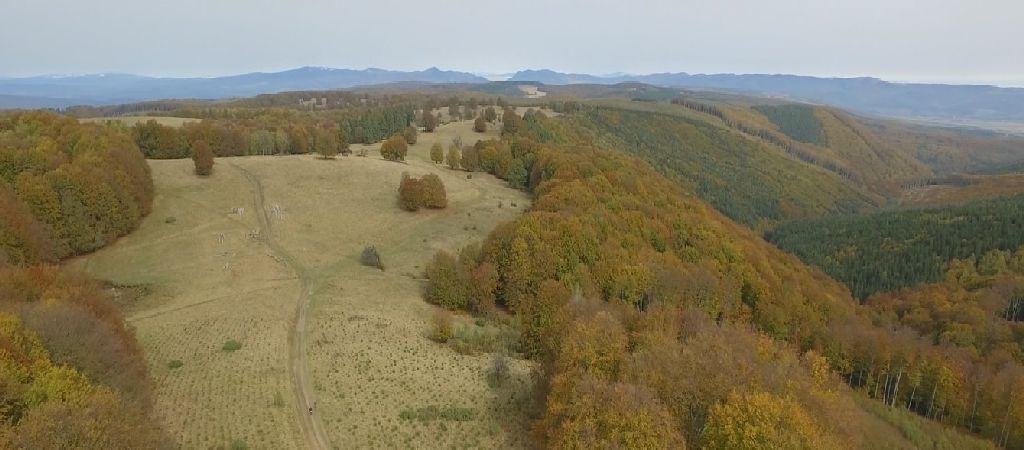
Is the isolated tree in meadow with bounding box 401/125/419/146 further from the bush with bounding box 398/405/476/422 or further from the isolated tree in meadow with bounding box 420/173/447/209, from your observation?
the bush with bounding box 398/405/476/422

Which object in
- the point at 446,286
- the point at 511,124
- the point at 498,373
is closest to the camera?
the point at 498,373

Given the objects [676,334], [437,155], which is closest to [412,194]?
[437,155]

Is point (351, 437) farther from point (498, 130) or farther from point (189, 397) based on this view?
point (498, 130)

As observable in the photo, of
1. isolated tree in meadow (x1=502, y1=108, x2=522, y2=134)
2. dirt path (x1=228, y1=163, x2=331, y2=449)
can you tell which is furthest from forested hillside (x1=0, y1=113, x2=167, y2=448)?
isolated tree in meadow (x1=502, y1=108, x2=522, y2=134)

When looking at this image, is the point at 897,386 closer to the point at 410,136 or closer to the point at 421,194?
the point at 421,194

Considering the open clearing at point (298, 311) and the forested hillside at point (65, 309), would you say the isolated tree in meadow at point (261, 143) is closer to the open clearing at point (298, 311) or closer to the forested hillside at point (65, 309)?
the open clearing at point (298, 311)

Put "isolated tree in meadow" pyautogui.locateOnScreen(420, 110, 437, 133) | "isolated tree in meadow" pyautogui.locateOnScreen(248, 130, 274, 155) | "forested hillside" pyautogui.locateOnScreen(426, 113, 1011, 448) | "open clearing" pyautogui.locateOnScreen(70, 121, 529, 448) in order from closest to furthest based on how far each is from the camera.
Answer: "forested hillside" pyautogui.locateOnScreen(426, 113, 1011, 448), "open clearing" pyautogui.locateOnScreen(70, 121, 529, 448), "isolated tree in meadow" pyautogui.locateOnScreen(248, 130, 274, 155), "isolated tree in meadow" pyautogui.locateOnScreen(420, 110, 437, 133)
